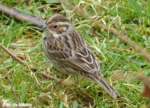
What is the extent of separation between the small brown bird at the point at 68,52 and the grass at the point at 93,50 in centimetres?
23

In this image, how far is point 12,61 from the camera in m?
5.27

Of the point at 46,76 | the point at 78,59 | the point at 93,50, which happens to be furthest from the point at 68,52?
the point at 93,50

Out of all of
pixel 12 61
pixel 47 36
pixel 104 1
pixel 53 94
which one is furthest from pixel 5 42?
pixel 104 1

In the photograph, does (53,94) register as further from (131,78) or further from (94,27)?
(94,27)

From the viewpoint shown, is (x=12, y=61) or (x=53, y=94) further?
(x=12, y=61)

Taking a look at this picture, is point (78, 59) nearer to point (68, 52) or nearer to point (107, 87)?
point (68, 52)

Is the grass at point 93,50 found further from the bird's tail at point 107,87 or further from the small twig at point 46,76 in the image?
the bird's tail at point 107,87

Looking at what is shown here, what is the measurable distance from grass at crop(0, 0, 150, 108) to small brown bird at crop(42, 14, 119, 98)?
0.23 metres

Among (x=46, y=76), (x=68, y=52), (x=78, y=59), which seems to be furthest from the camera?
(x=46, y=76)

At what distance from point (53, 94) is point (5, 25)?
1765 mm

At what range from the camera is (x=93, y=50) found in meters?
5.46

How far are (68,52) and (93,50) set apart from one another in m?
0.69

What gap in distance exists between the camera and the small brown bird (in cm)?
452

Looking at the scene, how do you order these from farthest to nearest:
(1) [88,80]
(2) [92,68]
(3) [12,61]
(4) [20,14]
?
(4) [20,14]
(3) [12,61]
(1) [88,80]
(2) [92,68]
